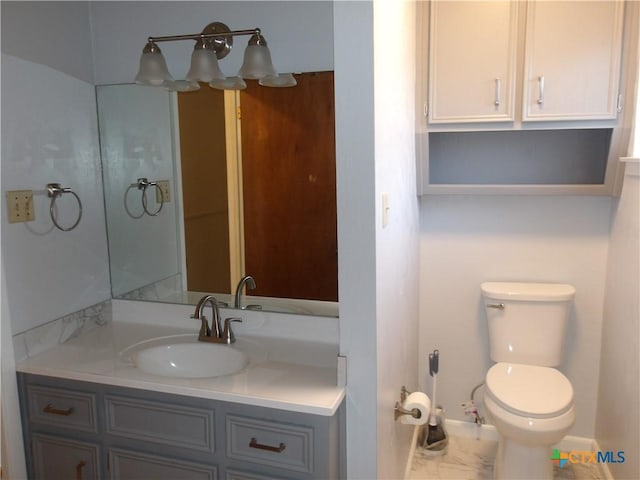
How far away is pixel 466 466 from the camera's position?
2496mm

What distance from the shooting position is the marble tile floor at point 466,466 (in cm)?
241

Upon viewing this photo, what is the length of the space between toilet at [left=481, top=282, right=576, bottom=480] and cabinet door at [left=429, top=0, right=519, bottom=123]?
873 mm

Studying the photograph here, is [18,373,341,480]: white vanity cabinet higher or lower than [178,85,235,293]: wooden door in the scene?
lower

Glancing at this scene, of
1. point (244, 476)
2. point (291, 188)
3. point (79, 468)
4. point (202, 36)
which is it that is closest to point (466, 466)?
point (244, 476)

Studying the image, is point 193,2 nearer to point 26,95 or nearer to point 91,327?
point 26,95

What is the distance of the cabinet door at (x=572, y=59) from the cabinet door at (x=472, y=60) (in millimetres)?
81

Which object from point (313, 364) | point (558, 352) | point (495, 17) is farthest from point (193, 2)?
point (558, 352)

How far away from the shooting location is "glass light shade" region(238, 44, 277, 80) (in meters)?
1.79

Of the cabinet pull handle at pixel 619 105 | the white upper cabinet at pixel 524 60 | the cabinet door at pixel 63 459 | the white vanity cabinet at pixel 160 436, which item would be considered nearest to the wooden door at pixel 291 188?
the white vanity cabinet at pixel 160 436

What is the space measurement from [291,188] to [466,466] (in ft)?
5.42

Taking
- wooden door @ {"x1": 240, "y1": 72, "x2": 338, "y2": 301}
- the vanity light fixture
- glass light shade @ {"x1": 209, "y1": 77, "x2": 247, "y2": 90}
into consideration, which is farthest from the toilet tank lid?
glass light shade @ {"x1": 209, "y1": 77, "x2": 247, "y2": 90}

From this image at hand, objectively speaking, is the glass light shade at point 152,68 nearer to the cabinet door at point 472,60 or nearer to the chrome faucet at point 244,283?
the chrome faucet at point 244,283

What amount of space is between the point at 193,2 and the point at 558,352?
2.26 metres

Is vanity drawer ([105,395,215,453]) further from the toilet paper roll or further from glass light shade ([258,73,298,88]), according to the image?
glass light shade ([258,73,298,88])
